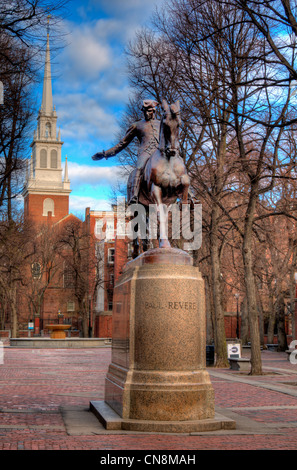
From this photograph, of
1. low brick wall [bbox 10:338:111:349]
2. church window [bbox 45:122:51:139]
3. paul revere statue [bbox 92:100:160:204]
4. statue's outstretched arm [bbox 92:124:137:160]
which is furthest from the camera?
church window [bbox 45:122:51:139]

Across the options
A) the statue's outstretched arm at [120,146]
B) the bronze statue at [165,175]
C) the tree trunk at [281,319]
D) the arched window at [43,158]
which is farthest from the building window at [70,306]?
the bronze statue at [165,175]

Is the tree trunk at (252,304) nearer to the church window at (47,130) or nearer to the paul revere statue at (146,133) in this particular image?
the paul revere statue at (146,133)

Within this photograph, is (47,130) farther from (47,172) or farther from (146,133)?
(146,133)

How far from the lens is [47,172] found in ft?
341

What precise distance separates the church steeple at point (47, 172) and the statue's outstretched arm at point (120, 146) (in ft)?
283

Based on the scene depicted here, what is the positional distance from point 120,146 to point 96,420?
5201 mm

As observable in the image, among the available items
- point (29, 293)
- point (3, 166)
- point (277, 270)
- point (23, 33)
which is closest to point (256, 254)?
point (277, 270)

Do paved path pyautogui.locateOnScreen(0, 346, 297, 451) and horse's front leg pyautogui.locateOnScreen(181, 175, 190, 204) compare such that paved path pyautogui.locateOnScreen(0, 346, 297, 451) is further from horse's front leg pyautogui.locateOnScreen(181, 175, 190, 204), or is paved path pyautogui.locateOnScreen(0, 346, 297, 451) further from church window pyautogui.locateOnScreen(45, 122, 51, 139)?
church window pyautogui.locateOnScreen(45, 122, 51, 139)

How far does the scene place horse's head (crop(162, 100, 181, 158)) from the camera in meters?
9.70

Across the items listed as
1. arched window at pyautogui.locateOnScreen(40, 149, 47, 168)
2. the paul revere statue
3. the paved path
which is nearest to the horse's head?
the paul revere statue

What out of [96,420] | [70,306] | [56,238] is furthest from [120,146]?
[70,306]

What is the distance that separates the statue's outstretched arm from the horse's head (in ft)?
5.43

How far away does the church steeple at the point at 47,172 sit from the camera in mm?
98938

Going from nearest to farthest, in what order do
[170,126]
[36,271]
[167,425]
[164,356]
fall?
[167,425]
[164,356]
[170,126]
[36,271]
